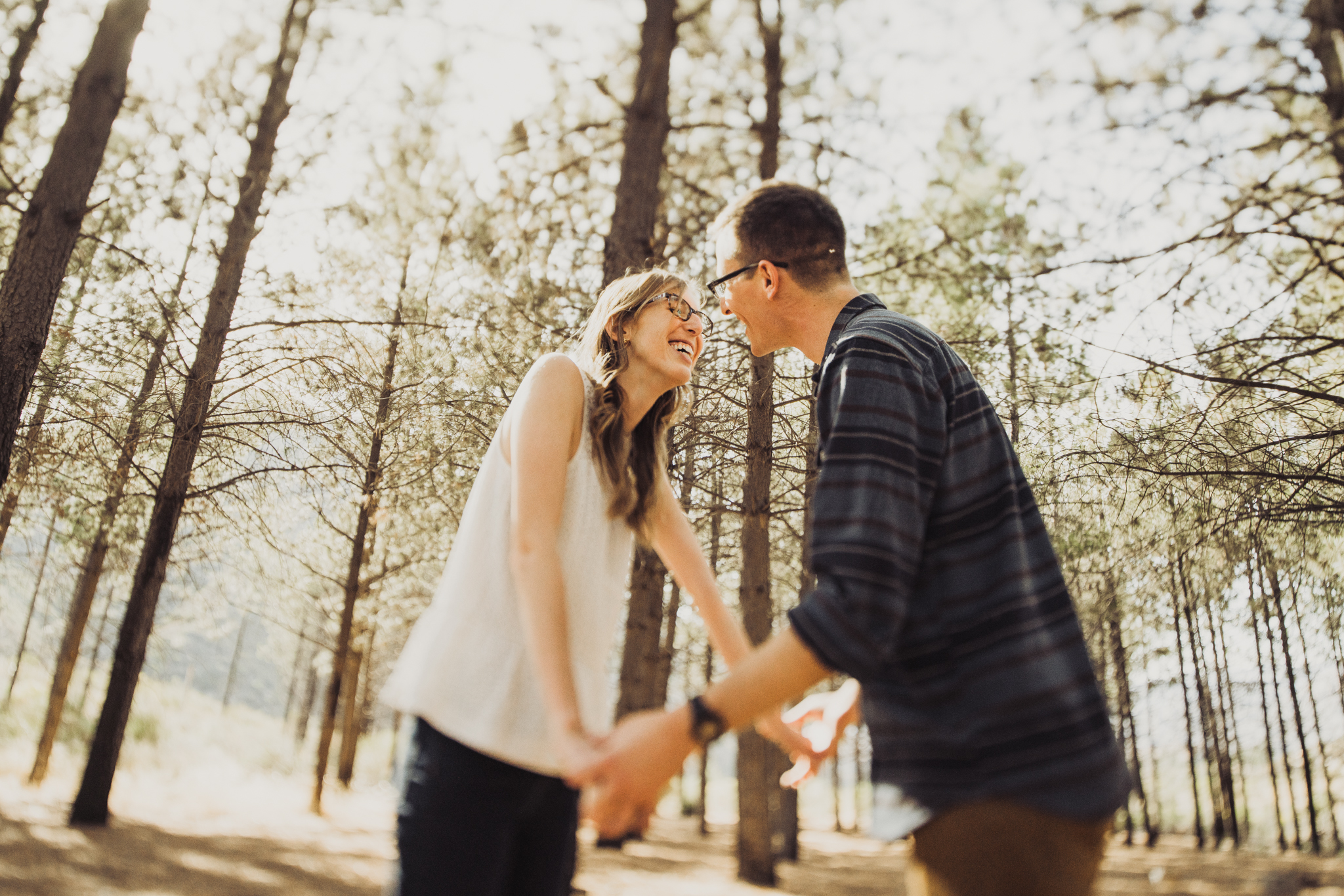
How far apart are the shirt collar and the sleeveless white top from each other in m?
0.45

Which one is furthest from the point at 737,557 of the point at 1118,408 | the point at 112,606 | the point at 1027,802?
the point at 112,606

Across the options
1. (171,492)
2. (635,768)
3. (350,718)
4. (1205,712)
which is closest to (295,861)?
(171,492)

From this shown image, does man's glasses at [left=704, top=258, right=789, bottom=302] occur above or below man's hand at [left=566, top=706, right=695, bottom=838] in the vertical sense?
above

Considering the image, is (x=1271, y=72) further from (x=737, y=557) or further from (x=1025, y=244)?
(x=737, y=557)

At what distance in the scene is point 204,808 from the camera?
35.2 feet

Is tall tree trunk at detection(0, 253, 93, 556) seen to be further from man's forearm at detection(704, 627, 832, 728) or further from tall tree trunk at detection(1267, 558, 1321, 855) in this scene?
tall tree trunk at detection(1267, 558, 1321, 855)

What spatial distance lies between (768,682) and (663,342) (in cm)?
97

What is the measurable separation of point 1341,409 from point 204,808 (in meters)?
12.9

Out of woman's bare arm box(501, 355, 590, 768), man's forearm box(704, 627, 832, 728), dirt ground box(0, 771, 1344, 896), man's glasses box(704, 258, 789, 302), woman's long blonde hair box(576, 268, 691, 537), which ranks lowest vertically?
dirt ground box(0, 771, 1344, 896)

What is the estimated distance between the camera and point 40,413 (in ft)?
19.9

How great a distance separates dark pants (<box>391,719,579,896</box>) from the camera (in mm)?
1237

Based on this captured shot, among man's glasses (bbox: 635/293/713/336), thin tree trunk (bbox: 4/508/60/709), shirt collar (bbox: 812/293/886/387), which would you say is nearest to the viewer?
shirt collar (bbox: 812/293/886/387)

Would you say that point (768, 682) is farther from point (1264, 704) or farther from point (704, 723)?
point (1264, 704)

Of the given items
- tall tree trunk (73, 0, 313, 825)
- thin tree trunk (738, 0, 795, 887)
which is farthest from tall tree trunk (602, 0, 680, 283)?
tall tree trunk (73, 0, 313, 825)
